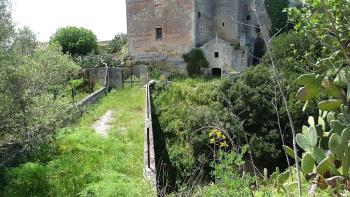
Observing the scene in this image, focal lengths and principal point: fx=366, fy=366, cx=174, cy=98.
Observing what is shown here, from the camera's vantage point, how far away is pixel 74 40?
3628cm

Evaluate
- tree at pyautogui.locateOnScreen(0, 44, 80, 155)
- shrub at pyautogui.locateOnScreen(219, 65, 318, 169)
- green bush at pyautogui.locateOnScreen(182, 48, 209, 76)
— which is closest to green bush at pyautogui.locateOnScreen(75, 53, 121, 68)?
green bush at pyautogui.locateOnScreen(182, 48, 209, 76)

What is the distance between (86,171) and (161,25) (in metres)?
24.6

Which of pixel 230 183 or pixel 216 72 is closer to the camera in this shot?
pixel 230 183

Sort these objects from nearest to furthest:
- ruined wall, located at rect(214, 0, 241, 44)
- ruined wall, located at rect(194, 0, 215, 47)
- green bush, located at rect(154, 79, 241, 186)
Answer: green bush, located at rect(154, 79, 241, 186)
ruined wall, located at rect(194, 0, 215, 47)
ruined wall, located at rect(214, 0, 241, 44)

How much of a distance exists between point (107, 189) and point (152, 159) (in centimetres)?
228

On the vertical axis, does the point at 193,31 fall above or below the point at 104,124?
above

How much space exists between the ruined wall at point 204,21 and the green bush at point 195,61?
1.02m

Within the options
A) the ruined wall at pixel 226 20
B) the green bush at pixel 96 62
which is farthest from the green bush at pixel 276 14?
the green bush at pixel 96 62

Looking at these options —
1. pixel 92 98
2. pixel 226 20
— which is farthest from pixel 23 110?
pixel 226 20

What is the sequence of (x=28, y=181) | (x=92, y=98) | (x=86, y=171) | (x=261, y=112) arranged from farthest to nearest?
(x=92, y=98) → (x=261, y=112) → (x=86, y=171) → (x=28, y=181)

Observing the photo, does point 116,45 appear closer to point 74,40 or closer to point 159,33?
point 74,40

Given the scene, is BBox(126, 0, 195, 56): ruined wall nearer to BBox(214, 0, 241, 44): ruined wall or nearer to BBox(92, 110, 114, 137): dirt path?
BBox(214, 0, 241, 44): ruined wall

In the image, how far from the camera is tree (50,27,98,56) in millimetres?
35906

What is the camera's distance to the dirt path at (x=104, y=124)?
11.6 m
